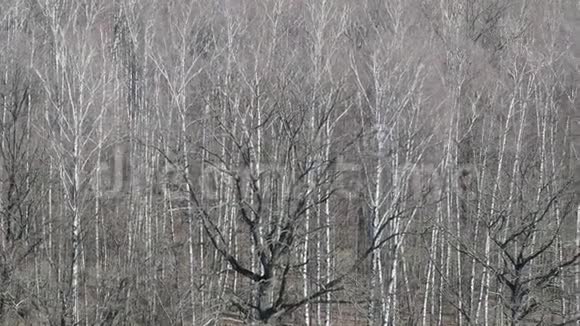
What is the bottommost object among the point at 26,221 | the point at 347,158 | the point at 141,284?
the point at 141,284

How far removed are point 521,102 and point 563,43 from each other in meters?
3.16

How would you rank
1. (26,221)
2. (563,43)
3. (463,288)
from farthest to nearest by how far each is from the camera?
(563,43)
(463,288)
(26,221)

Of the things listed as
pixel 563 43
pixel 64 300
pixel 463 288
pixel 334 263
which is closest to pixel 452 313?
pixel 463 288

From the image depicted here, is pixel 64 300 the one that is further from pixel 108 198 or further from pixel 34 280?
pixel 108 198

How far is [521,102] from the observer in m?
17.1

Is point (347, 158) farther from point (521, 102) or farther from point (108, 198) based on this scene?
point (108, 198)

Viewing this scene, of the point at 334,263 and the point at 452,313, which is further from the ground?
the point at 334,263

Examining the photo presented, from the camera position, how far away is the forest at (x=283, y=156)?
41.2 feet

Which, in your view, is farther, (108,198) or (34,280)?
(108,198)

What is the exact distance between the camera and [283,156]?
12.6 meters

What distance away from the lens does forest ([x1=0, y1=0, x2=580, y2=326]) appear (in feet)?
41.2

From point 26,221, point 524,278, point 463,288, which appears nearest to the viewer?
point 524,278

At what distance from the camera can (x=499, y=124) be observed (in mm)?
A: 16984

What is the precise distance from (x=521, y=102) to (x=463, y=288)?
4.77 m
